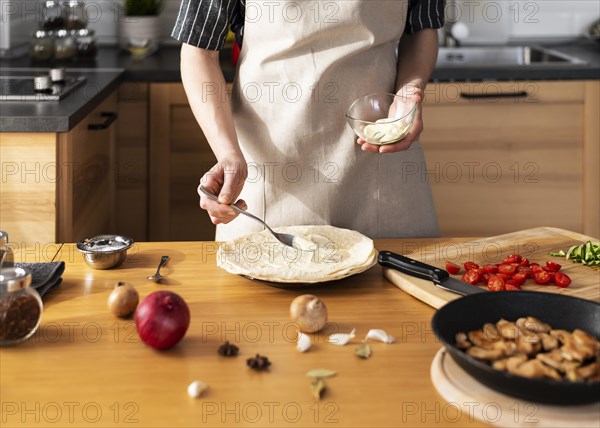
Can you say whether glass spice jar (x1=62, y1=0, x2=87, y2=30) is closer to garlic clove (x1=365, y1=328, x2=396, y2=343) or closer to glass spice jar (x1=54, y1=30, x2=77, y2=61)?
glass spice jar (x1=54, y1=30, x2=77, y2=61)

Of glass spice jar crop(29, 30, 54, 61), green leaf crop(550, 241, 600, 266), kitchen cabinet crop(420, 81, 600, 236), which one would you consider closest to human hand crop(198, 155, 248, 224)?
green leaf crop(550, 241, 600, 266)

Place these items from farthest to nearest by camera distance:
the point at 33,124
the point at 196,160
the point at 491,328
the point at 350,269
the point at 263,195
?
the point at 196,160, the point at 33,124, the point at 263,195, the point at 350,269, the point at 491,328

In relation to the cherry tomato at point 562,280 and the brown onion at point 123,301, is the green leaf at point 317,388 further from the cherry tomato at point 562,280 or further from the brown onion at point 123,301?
the cherry tomato at point 562,280

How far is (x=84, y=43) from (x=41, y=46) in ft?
A: 0.51

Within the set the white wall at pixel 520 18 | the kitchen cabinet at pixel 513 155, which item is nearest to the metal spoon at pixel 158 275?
the kitchen cabinet at pixel 513 155

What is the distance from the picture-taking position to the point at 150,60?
3002 millimetres

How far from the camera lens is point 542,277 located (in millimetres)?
1354

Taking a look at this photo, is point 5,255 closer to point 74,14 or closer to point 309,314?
point 309,314

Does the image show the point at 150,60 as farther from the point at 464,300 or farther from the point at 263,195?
the point at 464,300

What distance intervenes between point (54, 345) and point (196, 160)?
1.73 metres

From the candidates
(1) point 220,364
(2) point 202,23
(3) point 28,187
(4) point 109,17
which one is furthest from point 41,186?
(4) point 109,17

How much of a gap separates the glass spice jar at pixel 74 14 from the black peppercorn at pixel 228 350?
216 cm

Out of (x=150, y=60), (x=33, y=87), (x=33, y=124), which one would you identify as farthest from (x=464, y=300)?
(x=150, y=60)

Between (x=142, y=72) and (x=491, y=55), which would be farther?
(x=491, y=55)
